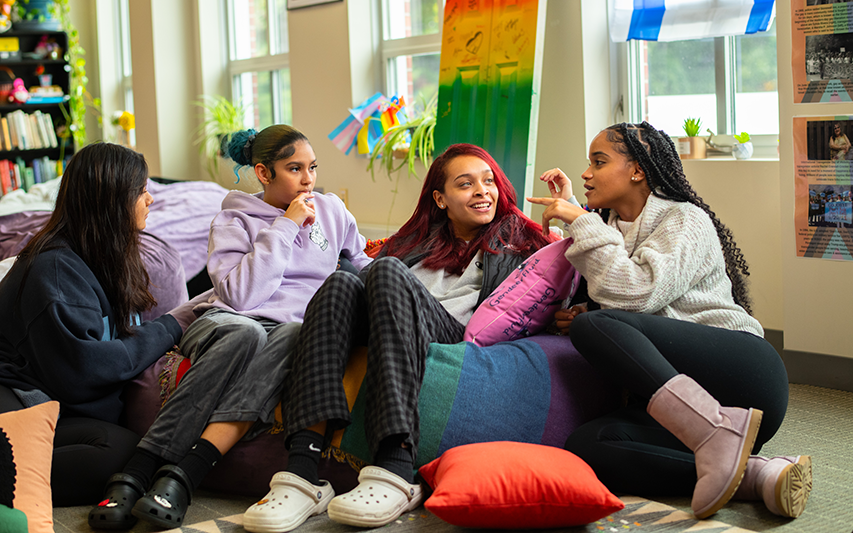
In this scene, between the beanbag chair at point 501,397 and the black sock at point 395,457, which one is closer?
the black sock at point 395,457

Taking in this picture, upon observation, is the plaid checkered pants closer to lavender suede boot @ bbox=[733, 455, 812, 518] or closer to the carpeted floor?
the carpeted floor

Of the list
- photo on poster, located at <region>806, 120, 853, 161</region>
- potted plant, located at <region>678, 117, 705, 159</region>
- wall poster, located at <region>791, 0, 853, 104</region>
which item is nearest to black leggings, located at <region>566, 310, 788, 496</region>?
photo on poster, located at <region>806, 120, 853, 161</region>

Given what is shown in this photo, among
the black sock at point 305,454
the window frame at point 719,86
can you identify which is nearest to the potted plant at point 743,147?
the window frame at point 719,86

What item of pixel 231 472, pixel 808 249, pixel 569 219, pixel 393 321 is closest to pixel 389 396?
pixel 393 321

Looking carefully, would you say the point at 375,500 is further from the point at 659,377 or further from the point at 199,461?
the point at 659,377

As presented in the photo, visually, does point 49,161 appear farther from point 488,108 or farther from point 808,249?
point 808,249

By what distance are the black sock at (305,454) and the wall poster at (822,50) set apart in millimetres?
1874

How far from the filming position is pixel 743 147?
279 cm

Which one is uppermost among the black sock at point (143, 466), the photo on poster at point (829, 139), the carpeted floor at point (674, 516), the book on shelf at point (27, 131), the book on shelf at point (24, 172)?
the book on shelf at point (27, 131)

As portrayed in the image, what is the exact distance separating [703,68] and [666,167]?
4.36 ft

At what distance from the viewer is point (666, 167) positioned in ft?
6.43

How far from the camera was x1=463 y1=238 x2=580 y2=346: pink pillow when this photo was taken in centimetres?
203

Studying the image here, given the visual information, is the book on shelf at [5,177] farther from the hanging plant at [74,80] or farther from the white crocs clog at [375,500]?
the white crocs clog at [375,500]

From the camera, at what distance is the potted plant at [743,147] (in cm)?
279
